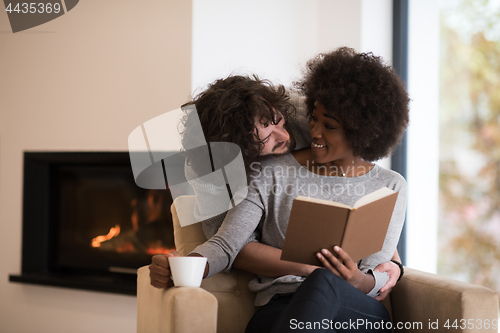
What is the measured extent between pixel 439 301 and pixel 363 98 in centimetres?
63

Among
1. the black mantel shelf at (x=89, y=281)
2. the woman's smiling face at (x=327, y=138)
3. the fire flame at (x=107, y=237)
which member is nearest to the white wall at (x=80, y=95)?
the black mantel shelf at (x=89, y=281)

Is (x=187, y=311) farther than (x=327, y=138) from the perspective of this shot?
No

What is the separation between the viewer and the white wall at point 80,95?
2.35 metres

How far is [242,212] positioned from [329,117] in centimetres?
41

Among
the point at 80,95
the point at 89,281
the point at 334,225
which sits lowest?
the point at 89,281

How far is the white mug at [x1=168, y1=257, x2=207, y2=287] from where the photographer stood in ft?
3.52

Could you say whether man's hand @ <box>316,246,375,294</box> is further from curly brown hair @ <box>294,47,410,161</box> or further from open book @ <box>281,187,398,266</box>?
curly brown hair @ <box>294,47,410,161</box>

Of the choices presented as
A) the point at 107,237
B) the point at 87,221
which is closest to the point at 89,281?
the point at 107,237

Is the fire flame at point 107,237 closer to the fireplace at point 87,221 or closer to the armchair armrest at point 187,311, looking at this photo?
the fireplace at point 87,221

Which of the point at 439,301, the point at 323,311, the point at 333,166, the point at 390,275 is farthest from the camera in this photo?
the point at 333,166

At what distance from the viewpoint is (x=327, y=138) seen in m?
1.36

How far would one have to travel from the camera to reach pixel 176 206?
59.0 inches

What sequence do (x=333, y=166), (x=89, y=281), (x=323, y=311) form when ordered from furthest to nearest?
1. (x=89, y=281)
2. (x=333, y=166)
3. (x=323, y=311)

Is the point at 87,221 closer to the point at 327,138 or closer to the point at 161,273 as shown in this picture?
the point at 161,273
